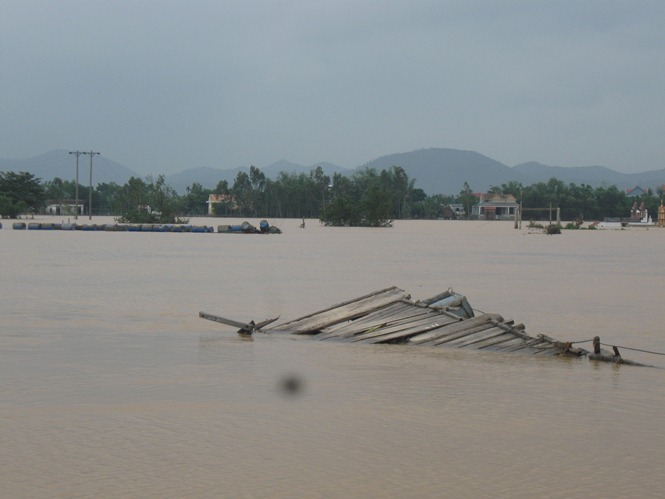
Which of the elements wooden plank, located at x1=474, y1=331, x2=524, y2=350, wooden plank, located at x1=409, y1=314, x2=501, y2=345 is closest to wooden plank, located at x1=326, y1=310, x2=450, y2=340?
wooden plank, located at x1=409, y1=314, x2=501, y2=345

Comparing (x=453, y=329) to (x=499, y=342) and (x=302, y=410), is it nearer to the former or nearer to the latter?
(x=499, y=342)

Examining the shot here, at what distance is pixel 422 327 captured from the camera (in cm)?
1252

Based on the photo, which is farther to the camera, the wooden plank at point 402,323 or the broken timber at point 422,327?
the wooden plank at point 402,323

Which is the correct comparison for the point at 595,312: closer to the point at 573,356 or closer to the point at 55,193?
the point at 573,356

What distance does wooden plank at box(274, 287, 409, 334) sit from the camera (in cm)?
1311

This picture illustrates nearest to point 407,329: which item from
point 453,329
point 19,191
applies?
point 453,329

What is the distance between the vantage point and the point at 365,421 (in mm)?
8438

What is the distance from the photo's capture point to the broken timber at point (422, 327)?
11930 millimetres

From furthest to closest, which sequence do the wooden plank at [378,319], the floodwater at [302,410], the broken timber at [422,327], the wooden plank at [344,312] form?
the wooden plank at [344,312], the wooden plank at [378,319], the broken timber at [422,327], the floodwater at [302,410]

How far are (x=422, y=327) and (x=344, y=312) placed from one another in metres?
1.38

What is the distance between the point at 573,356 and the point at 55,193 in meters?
164

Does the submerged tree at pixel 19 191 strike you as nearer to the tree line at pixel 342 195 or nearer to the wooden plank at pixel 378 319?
the tree line at pixel 342 195

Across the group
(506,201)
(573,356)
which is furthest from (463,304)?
(506,201)

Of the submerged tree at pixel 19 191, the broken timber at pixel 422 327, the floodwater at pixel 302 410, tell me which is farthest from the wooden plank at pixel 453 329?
the submerged tree at pixel 19 191
